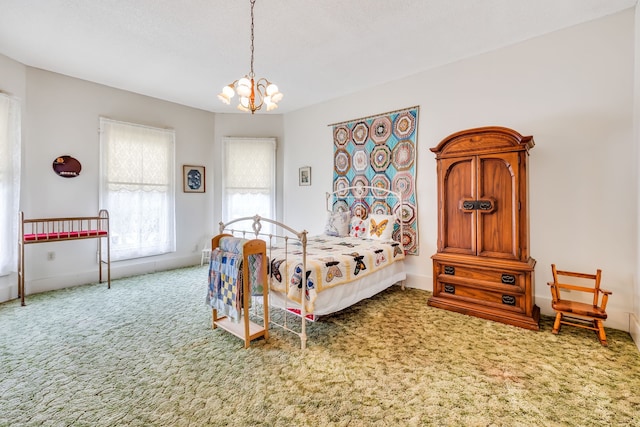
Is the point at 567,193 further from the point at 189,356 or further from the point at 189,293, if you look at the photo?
the point at 189,293

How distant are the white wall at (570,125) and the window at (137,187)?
438 centimetres

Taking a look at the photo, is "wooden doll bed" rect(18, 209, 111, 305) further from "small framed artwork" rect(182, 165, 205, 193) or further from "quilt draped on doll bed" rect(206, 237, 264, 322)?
"quilt draped on doll bed" rect(206, 237, 264, 322)

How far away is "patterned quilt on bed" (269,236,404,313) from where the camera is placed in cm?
251

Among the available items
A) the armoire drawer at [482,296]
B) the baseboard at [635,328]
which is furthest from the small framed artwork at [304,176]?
the baseboard at [635,328]

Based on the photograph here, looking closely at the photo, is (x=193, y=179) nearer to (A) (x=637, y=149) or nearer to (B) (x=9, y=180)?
(B) (x=9, y=180)

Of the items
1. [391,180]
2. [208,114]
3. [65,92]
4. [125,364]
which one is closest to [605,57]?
[391,180]

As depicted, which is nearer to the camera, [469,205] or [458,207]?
[469,205]

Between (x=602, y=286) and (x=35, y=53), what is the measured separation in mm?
6749

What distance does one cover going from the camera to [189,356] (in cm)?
229

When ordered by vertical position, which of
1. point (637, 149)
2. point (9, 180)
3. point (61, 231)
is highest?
point (637, 149)

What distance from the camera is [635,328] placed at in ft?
8.25

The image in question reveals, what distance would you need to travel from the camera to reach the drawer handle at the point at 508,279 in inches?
113

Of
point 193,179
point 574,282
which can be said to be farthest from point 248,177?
point 574,282

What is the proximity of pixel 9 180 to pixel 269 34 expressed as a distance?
11.8 ft
